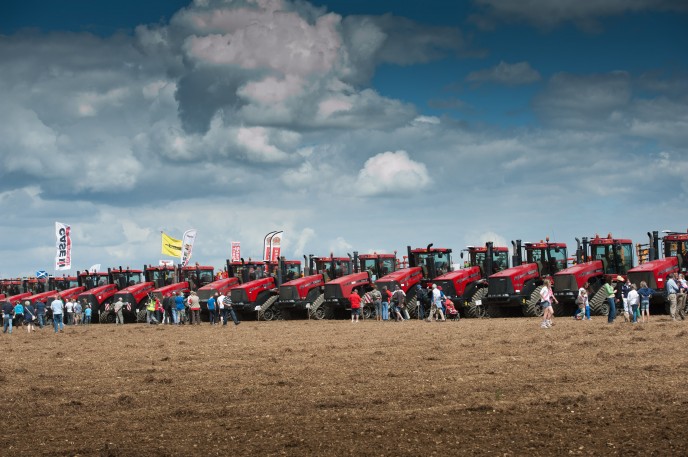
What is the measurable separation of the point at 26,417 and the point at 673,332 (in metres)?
16.8

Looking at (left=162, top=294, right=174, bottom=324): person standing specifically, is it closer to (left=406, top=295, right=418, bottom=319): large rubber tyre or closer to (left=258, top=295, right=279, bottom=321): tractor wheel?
(left=258, top=295, right=279, bottom=321): tractor wheel

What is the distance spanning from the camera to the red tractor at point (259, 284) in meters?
42.9

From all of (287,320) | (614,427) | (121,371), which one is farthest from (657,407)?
(287,320)

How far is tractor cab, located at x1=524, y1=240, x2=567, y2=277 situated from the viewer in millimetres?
37344

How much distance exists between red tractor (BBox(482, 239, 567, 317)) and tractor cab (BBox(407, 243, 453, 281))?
129 inches

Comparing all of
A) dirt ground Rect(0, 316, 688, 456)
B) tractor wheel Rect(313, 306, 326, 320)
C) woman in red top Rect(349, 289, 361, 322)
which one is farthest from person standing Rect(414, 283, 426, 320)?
dirt ground Rect(0, 316, 688, 456)

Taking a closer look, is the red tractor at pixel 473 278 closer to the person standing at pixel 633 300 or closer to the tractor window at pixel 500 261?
the tractor window at pixel 500 261

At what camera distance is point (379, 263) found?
1634 inches

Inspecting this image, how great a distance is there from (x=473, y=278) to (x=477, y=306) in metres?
1.26

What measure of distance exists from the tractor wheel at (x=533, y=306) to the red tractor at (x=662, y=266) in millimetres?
3751

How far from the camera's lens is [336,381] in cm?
1625

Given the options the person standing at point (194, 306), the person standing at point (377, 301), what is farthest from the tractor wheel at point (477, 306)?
the person standing at point (194, 306)

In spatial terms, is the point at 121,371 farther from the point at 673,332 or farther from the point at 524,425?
the point at 673,332

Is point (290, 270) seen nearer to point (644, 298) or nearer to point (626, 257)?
point (626, 257)
